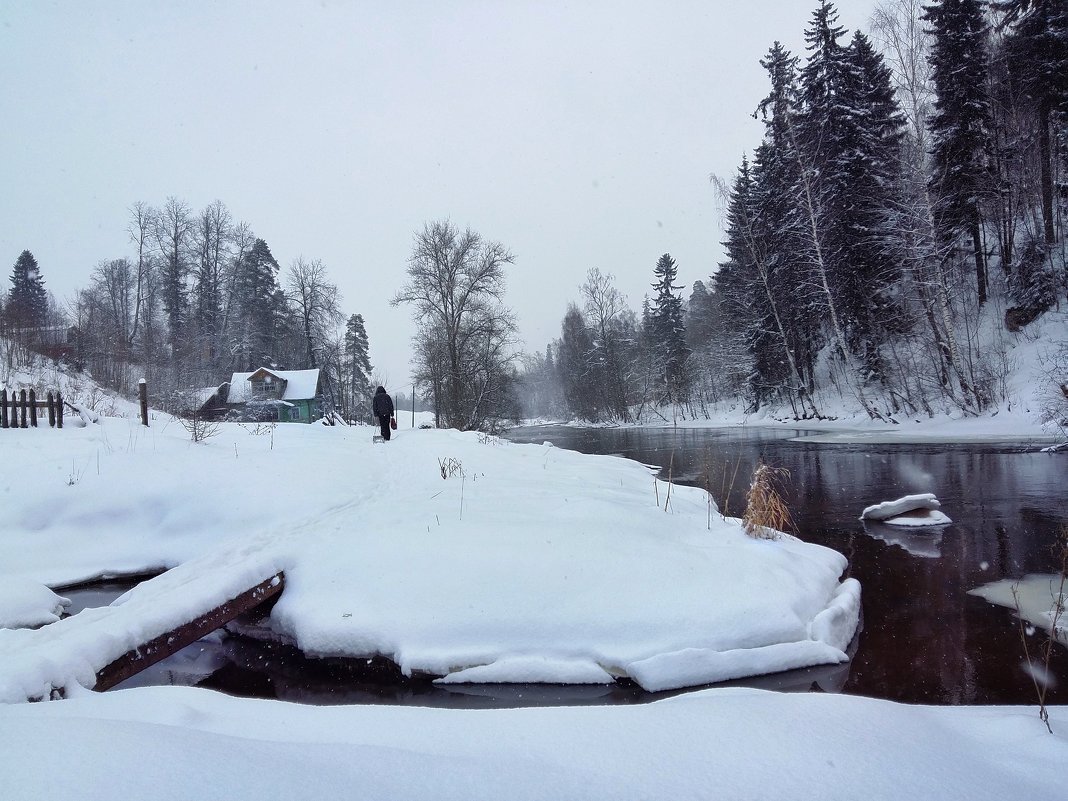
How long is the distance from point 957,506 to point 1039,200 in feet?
79.3

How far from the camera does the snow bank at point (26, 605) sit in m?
4.04

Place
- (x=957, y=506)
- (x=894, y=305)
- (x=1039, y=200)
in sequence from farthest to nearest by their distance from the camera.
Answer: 1. (x=1039, y=200)
2. (x=894, y=305)
3. (x=957, y=506)

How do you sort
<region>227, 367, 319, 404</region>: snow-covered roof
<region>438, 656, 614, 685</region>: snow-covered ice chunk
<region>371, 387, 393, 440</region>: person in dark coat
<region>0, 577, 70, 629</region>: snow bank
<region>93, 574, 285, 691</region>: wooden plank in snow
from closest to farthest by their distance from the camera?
<region>93, 574, 285, 691</region>: wooden plank in snow → <region>438, 656, 614, 685</region>: snow-covered ice chunk → <region>0, 577, 70, 629</region>: snow bank → <region>371, 387, 393, 440</region>: person in dark coat → <region>227, 367, 319, 404</region>: snow-covered roof

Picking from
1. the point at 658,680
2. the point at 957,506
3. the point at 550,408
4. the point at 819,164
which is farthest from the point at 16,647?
the point at 550,408

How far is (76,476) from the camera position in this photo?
6.73 m

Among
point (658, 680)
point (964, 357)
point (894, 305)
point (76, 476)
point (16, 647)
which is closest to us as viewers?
point (16, 647)

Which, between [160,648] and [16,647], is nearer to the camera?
[16,647]

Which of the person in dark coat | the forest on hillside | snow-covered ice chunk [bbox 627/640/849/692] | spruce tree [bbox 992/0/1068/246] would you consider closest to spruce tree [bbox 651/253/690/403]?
the forest on hillside

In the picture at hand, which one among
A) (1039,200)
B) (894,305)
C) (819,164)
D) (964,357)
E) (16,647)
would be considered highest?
(819,164)

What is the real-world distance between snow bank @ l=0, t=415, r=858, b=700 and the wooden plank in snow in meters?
0.09

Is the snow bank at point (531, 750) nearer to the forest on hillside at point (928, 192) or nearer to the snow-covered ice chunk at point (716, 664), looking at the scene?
the snow-covered ice chunk at point (716, 664)

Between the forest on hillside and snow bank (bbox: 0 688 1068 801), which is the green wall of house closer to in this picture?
the forest on hillside

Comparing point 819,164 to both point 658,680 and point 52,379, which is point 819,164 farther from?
point 52,379

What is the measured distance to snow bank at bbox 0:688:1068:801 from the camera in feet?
4.76
